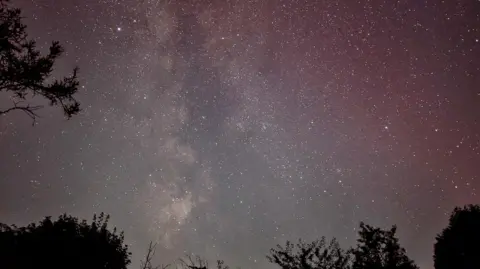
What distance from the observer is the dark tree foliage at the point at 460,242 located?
20797 millimetres

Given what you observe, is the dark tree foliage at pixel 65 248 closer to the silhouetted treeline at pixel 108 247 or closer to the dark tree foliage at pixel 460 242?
the silhouetted treeline at pixel 108 247

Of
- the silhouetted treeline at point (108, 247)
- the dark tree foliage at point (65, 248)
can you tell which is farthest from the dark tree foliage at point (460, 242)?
the dark tree foliage at point (65, 248)

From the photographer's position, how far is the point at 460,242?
21750 millimetres

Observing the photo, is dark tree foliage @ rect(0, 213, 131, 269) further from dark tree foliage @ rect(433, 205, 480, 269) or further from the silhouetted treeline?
dark tree foliage @ rect(433, 205, 480, 269)

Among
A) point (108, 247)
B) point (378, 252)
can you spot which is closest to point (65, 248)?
point (108, 247)

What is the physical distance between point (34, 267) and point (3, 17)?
1635 cm

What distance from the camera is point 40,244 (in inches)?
747

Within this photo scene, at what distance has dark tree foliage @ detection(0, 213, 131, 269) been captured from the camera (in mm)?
17391

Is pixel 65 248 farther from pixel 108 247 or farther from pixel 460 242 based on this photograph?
pixel 460 242

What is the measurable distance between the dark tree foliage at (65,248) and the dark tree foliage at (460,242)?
950 inches

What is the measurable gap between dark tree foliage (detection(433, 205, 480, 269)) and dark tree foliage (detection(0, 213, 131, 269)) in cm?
2413

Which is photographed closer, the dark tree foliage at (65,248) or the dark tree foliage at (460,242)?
the dark tree foliage at (65,248)

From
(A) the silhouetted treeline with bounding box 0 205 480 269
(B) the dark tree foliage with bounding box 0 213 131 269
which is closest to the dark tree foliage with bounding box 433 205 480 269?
(A) the silhouetted treeline with bounding box 0 205 480 269

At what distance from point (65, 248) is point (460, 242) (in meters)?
27.8
